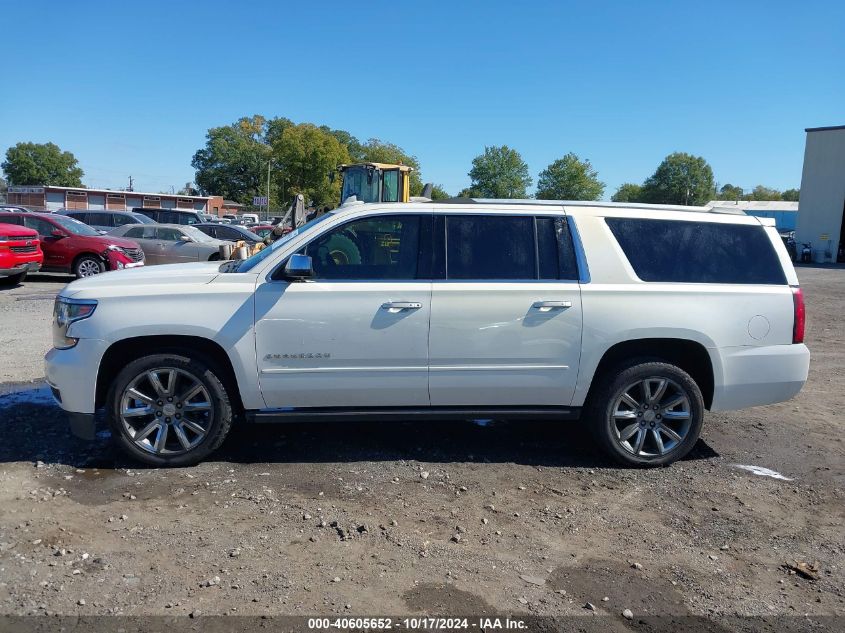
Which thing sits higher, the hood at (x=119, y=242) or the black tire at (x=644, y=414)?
the hood at (x=119, y=242)

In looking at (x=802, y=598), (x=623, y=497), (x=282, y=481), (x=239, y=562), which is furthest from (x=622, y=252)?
(x=239, y=562)

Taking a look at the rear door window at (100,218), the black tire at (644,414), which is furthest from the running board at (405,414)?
the rear door window at (100,218)

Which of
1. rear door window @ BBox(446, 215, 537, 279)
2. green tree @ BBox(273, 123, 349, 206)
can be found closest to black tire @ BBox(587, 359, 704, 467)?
rear door window @ BBox(446, 215, 537, 279)

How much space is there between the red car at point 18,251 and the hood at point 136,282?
10.4 meters

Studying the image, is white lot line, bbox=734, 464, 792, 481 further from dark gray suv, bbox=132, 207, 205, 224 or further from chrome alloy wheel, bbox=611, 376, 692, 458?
dark gray suv, bbox=132, 207, 205, 224

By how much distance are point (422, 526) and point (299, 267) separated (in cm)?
187

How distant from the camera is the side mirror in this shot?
450cm

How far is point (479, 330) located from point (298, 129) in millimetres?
72742

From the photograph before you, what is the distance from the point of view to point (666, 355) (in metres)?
5.08

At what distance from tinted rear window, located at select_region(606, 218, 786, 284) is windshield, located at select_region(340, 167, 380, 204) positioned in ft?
49.4

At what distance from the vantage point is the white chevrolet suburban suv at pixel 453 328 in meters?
4.59

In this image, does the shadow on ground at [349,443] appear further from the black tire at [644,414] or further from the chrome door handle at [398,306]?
the chrome door handle at [398,306]

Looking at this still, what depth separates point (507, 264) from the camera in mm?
4848

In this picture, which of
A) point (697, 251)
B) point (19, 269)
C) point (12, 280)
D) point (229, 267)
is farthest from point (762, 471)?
point (12, 280)
